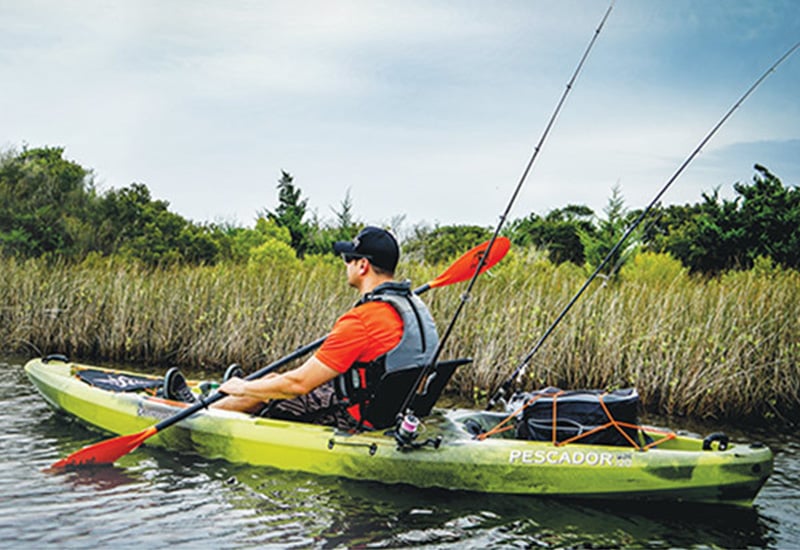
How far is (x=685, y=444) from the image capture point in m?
4.89

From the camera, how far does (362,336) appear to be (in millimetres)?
4527

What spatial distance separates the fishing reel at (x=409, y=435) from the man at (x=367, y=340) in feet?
0.51

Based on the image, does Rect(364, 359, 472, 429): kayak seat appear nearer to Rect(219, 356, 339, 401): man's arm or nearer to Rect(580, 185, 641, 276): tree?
Rect(219, 356, 339, 401): man's arm

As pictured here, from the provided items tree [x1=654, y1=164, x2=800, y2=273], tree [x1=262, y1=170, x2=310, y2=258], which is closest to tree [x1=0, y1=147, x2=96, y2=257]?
tree [x1=262, y1=170, x2=310, y2=258]

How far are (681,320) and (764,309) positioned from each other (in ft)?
2.74

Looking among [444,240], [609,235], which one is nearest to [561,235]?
[444,240]

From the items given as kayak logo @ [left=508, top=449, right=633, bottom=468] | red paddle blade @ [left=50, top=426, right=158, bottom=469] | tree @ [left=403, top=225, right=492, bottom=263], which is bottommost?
red paddle blade @ [left=50, top=426, right=158, bottom=469]

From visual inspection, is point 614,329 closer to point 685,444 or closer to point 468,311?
point 468,311

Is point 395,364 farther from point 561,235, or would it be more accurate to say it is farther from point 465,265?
point 561,235

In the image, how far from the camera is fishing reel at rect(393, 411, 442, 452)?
464 cm

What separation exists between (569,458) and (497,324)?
3682 millimetres

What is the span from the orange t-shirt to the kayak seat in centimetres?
18

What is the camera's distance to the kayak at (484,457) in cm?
436

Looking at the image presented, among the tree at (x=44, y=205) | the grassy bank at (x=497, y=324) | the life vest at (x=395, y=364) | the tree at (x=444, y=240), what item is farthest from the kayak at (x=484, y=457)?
the tree at (x=44, y=205)
